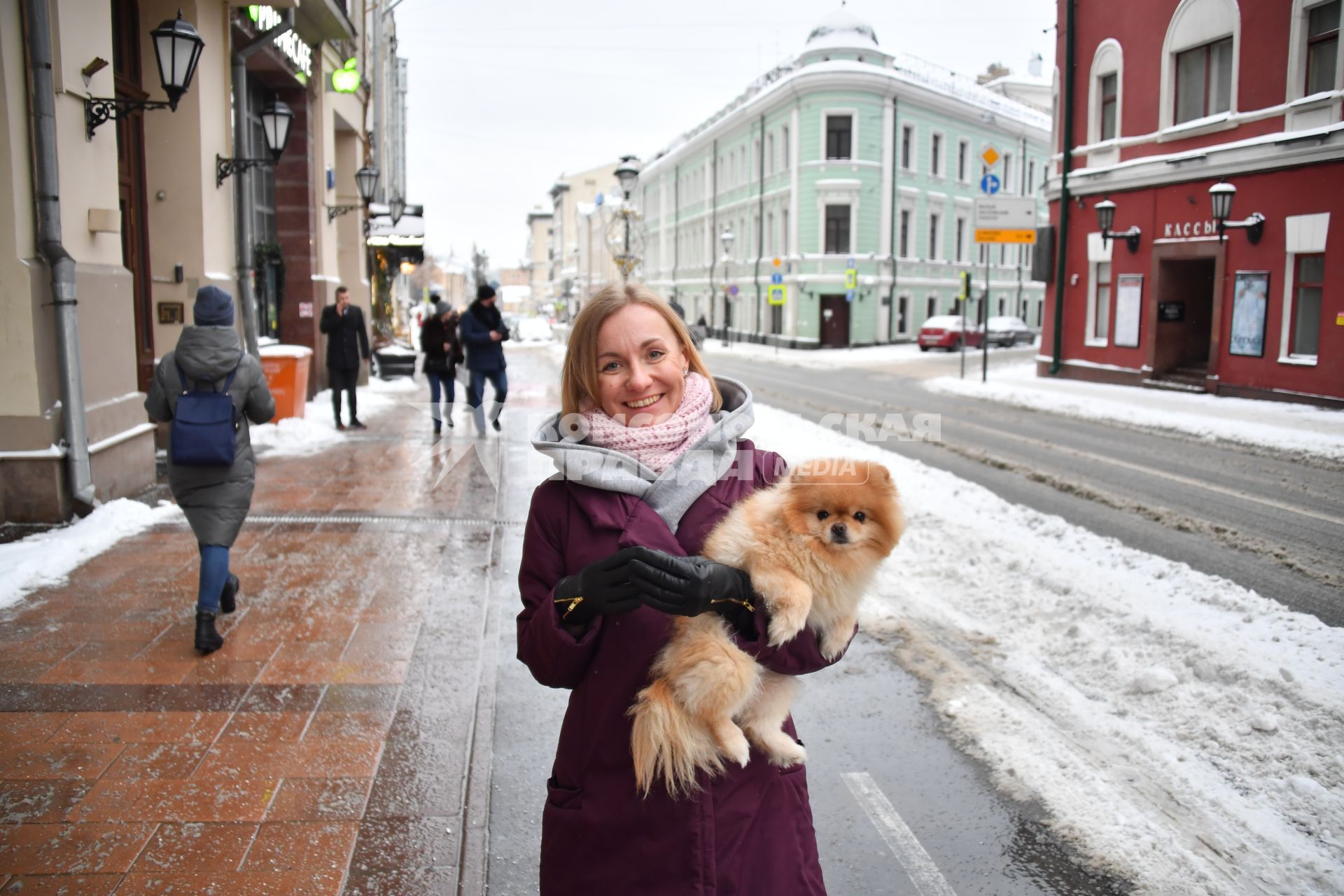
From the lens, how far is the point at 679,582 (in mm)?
1887

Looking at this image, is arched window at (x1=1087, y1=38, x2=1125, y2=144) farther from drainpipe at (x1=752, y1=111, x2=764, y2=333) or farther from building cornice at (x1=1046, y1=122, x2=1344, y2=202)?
drainpipe at (x1=752, y1=111, x2=764, y2=333)

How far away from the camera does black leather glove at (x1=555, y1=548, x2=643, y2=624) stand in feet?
6.33

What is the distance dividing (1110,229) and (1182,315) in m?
2.80

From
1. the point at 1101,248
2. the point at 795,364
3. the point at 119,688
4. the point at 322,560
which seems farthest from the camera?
the point at 795,364

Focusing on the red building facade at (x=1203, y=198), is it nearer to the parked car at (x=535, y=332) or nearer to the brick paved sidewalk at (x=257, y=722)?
the brick paved sidewalk at (x=257, y=722)

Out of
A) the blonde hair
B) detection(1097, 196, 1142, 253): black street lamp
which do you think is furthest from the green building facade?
the blonde hair

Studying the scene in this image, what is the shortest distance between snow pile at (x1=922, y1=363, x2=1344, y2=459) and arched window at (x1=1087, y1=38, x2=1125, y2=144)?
6.33 m

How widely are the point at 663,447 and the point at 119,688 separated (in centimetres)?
413

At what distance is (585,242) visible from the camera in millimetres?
94312

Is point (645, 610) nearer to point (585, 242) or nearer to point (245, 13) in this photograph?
point (245, 13)

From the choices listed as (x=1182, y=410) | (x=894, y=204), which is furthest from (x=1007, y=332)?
(x=1182, y=410)

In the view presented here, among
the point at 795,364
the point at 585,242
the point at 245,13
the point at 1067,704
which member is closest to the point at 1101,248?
the point at 795,364

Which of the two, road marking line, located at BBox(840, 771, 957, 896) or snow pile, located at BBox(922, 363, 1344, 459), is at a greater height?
snow pile, located at BBox(922, 363, 1344, 459)

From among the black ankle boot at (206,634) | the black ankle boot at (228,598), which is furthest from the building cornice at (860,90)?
the black ankle boot at (206,634)
